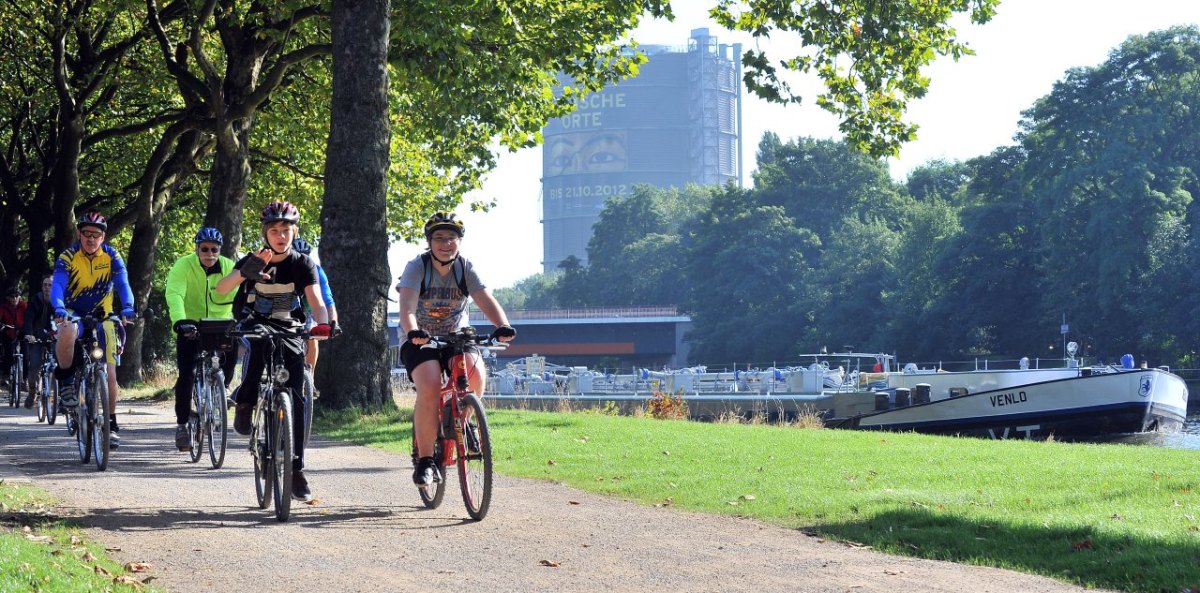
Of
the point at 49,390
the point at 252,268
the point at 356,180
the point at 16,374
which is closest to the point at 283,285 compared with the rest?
the point at 252,268

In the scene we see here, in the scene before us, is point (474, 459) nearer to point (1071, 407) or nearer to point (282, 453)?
point (282, 453)

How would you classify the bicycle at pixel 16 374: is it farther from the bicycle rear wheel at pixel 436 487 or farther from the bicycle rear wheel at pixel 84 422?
the bicycle rear wheel at pixel 436 487

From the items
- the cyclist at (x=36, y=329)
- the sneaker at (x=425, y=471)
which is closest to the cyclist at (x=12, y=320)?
the cyclist at (x=36, y=329)

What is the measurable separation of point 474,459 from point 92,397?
432cm

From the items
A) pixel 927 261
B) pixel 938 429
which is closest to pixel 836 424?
pixel 938 429

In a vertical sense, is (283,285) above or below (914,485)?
above

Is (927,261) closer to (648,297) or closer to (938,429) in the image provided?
(938,429)

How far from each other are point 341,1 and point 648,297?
122 m

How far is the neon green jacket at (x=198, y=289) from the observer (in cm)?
1112

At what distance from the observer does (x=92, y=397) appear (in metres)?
11.5

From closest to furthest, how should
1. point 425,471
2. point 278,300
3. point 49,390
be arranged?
point 425,471
point 278,300
point 49,390

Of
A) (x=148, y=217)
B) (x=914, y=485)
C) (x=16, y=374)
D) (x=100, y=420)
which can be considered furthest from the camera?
(x=148, y=217)

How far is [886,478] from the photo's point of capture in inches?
438

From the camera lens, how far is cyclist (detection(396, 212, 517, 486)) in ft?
28.5
